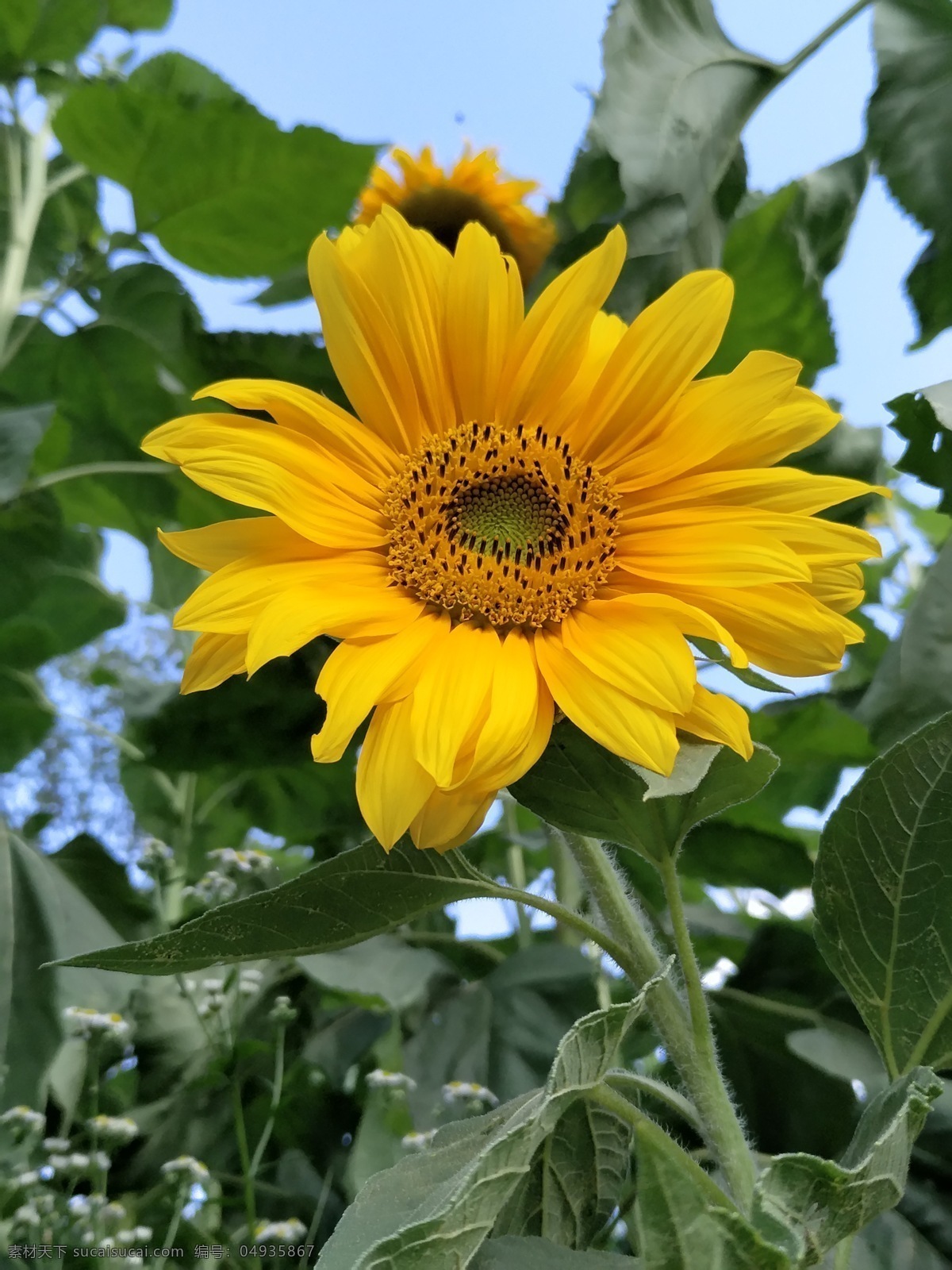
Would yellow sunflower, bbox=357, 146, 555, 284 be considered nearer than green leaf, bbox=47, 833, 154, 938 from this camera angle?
No

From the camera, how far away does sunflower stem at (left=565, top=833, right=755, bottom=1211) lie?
1.09 ft

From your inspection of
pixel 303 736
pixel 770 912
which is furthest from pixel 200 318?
pixel 770 912

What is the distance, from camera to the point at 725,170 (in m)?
0.62

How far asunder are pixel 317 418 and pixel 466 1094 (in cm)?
32

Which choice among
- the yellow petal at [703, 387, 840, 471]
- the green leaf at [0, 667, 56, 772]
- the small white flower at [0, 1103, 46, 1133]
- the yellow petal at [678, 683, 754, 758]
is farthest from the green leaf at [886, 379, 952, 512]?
the green leaf at [0, 667, 56, 772]

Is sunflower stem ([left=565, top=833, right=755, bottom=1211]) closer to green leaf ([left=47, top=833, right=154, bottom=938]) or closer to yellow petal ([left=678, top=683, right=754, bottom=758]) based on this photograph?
yellow petal ([left=678, top=683, right=754, bottom=758])

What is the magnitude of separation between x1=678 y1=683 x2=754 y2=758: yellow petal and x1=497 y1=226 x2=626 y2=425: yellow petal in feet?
0.45

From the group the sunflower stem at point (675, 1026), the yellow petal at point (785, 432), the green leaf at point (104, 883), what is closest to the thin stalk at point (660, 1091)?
the sunflower stem at point (675, 1026)

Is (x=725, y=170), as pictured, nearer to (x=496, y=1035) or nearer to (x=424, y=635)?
(x=424, y=635)

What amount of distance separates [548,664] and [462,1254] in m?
0.17

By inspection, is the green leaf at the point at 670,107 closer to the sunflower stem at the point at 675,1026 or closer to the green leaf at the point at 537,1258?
the sunflower stem at the point at 675,1026

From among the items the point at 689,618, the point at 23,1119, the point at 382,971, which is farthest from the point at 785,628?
the point at 23,1119

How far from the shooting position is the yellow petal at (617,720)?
0.32m

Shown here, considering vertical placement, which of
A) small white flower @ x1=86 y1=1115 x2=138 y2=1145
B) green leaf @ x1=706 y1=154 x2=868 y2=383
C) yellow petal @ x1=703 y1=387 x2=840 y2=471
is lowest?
small white flower @ x1=86 y1=1115 x2=138 y2=1145
